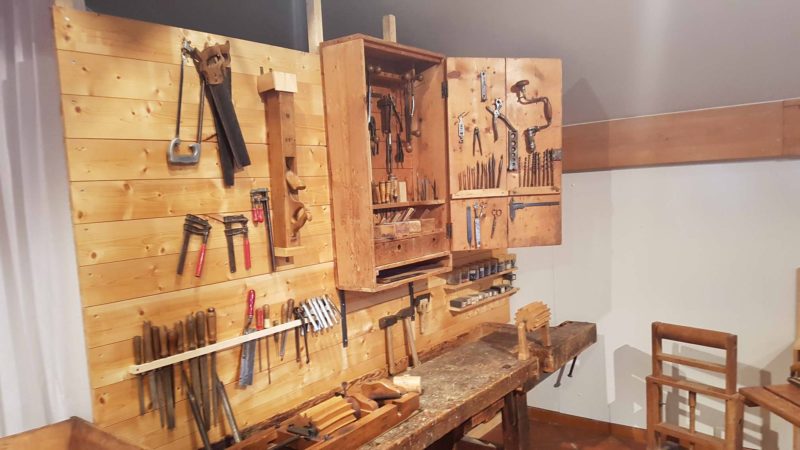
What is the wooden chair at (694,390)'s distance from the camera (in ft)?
8.29

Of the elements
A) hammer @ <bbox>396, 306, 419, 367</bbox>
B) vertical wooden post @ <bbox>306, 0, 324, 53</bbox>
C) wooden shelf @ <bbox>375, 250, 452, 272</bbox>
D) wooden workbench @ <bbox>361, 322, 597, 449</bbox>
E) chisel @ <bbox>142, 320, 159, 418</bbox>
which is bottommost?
wooden workbench @ <bbox>361, 322, 597, 449</bbox>

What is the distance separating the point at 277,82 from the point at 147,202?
636 mm

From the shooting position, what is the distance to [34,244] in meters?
1.53

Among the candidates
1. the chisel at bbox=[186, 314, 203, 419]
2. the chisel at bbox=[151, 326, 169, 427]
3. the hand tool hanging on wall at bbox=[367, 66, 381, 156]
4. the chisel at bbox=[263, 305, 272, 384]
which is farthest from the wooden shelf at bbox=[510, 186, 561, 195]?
the chisel at bbox=[151, 326, 169, 427]

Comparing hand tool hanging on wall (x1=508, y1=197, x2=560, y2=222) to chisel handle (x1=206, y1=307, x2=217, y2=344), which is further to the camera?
hand tool hanging on wall (x1=508, y1=197, x2=560, y2=222)

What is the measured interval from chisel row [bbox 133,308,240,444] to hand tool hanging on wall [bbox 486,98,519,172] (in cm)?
170

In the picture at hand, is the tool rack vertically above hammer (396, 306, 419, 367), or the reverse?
the tool rack

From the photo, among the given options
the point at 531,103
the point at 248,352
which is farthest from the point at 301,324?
the point at 531,103

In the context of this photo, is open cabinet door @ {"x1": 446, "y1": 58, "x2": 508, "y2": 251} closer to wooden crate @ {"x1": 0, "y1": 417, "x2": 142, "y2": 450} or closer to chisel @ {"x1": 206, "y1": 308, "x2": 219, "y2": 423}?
chisel @ {"x1": 206, "y1": 308, "x2": 219, "y2": 423}

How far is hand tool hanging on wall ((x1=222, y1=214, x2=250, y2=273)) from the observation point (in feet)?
6.12

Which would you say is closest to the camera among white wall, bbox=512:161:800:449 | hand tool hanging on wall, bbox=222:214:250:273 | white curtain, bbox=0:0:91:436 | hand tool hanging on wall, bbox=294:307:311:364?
white curtain, bbox=0:0:91:436

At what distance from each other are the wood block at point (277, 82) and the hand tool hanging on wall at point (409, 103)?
2.82 feet

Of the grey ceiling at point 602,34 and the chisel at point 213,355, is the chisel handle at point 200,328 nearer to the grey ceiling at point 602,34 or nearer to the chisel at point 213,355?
the chisel at point 213,355

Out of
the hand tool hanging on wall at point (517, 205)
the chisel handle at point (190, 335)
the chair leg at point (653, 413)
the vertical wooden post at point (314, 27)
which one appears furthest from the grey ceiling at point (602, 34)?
the chisel handle at point (190, 335)
